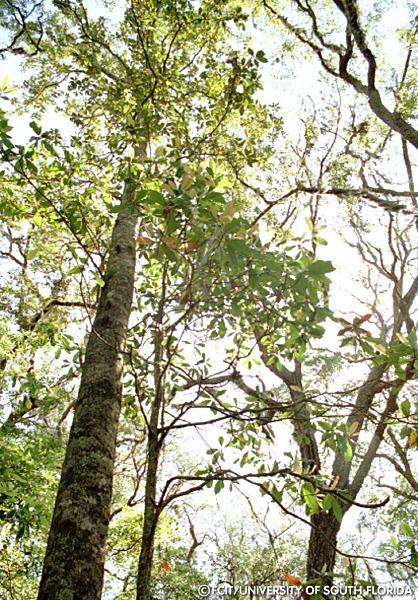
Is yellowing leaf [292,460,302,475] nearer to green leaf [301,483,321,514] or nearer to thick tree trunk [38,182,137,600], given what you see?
green leaf [301,483,321,514]

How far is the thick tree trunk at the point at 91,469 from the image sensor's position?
1.35 m

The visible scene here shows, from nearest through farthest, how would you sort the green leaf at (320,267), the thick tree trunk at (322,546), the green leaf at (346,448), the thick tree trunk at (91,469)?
1. the thick tree trunk at (91,469)
2. the green leaf at (320,267)
3. the green leaf at (346,448)
4. the thick tree trunk at (322,546)

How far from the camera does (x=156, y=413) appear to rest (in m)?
1.91

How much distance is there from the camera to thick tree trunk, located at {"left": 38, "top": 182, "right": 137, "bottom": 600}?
1.35 m

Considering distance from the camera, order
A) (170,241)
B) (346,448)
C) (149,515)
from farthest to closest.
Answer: (346,448), (170,241), (149,515)

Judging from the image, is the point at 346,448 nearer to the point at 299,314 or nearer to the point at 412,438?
the point at 412,438

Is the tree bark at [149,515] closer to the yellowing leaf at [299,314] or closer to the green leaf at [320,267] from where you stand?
the yellowing leaf at [299,314]

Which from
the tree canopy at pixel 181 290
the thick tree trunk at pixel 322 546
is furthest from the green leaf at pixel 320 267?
the thick tree trunk at pixel 322 546

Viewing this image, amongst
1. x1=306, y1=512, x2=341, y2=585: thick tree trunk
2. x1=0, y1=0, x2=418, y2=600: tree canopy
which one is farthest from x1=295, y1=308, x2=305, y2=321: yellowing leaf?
→ x1=306, y1=512, x2=341, y2=585: thick tree trunk

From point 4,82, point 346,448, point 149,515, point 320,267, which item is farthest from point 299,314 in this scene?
point 4,82

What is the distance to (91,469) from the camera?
1.64 metres

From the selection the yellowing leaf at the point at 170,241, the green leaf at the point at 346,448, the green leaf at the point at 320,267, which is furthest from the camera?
the green leaf at the point at 346,448

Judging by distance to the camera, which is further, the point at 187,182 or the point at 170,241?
the point at 170,241

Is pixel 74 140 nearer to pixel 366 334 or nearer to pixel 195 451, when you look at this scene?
pixel 366 334
